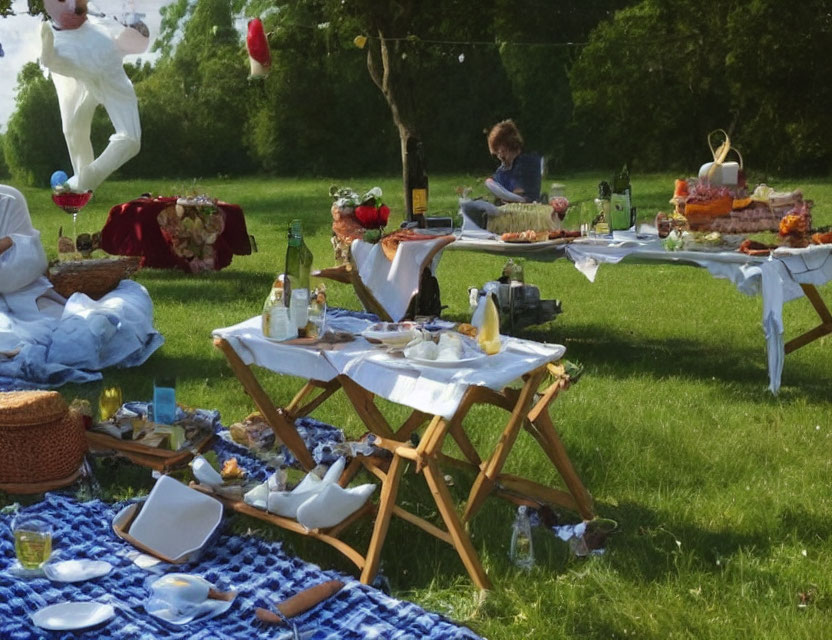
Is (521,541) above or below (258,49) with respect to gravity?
below

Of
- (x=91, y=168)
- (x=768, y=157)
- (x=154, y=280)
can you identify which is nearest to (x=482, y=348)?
(x=91, y=168)

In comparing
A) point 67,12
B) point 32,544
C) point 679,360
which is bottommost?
point 679,360

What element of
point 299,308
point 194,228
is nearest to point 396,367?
point 299,308

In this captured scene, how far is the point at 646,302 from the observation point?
28.0ft

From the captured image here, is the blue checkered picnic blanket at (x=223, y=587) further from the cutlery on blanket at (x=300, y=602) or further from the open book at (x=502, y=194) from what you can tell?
the open book at (x=502, y=194)

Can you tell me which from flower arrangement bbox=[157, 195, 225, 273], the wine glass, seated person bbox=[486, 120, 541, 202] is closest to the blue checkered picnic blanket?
seated person bbox=[486, 120, 541, 202]

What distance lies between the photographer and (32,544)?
10.7 feet

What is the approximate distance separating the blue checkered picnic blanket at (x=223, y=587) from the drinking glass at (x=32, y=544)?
2.5 inches

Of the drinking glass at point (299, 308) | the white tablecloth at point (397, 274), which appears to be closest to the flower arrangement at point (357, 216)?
the white tablecloth at point (397, 274)

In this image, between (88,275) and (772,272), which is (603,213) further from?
(88,275)

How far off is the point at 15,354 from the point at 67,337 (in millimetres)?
286

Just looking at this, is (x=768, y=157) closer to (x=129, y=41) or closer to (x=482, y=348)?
(x=129, y=41)

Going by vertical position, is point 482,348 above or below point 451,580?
above

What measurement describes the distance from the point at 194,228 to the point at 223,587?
7.01 metres
